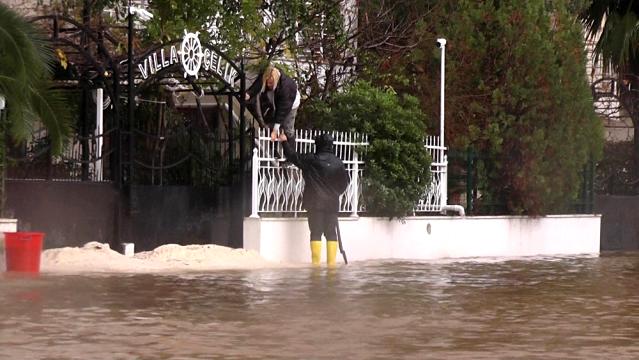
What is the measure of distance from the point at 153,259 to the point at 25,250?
2.37 m

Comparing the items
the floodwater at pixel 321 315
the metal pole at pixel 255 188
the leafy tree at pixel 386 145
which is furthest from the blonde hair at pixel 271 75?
the floodwater at pixel 321 315

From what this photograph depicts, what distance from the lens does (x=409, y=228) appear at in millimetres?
23594

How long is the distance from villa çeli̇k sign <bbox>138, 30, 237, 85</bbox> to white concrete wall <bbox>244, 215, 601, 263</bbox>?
7.85 feet

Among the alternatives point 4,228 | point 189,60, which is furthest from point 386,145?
point 4,228

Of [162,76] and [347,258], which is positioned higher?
[162,76]

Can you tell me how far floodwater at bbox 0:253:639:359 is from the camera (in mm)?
11039

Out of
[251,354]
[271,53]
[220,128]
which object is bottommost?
[251,354]

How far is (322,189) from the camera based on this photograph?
20688 millimetres

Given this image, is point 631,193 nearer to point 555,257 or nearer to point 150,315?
point 555,257

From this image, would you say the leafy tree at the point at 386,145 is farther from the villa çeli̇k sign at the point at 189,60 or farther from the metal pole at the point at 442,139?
the villa çeli̇k sign at the point at 189,60

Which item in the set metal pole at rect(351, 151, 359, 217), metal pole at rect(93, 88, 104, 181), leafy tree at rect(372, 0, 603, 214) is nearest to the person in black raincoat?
metal pole at rect(351, 151, 359, 217)

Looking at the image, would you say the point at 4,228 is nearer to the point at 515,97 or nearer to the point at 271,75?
the point at 271,75

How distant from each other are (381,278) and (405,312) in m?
4.64

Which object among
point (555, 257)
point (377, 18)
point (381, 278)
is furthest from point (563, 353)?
point (377, 18)
